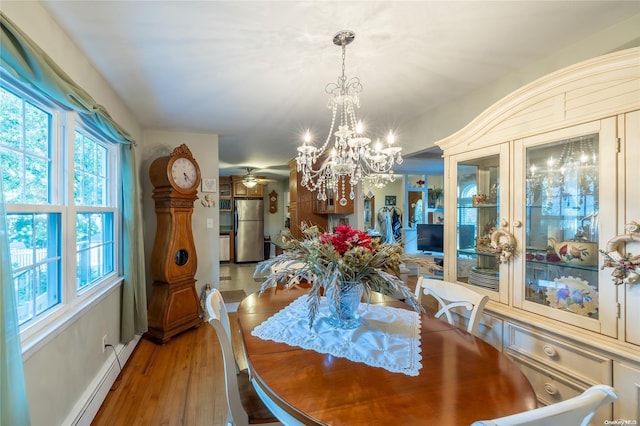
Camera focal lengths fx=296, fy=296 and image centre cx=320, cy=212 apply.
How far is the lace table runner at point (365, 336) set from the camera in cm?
113

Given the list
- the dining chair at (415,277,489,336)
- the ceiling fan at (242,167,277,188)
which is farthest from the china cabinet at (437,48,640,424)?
the ceiling fan at (242,167,277,188)

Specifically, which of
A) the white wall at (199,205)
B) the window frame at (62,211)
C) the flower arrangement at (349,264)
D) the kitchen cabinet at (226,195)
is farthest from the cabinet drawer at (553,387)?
the kitchen cabinet at (226,195)

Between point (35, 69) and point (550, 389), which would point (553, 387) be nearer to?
point (550, 389)

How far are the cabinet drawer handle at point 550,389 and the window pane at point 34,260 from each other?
8.39ft

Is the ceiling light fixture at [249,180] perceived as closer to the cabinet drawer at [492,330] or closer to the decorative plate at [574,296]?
the cabinet drawer at [492,330]

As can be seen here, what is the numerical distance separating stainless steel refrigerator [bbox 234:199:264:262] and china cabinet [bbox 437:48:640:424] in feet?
20.4

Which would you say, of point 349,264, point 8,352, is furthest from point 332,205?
point 8,352

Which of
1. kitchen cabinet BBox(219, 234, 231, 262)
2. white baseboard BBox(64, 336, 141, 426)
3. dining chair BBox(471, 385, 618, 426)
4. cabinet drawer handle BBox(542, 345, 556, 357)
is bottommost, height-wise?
white baseboard BBox(64, 336, 141, 426)

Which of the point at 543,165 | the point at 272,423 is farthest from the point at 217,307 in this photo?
the point at 543,165

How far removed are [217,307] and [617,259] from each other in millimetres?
1829

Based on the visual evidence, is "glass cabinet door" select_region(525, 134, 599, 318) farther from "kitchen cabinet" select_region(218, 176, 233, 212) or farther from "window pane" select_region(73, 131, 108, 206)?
"kitchen cabinet" select_region(218, 176, 233, 212)

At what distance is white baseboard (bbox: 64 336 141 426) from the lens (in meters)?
1.73

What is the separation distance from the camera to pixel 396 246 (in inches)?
57.2

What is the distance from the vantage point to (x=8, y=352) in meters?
1.02
